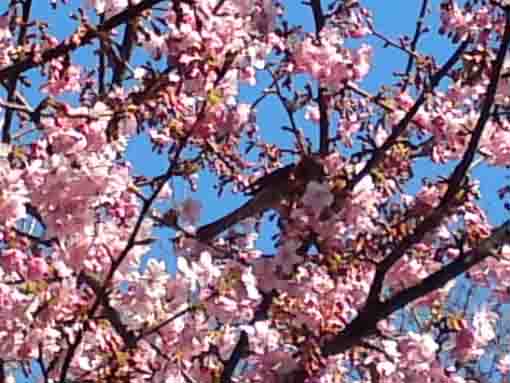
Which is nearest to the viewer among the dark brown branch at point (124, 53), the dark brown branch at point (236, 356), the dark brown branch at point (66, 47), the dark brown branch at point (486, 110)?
the dark brown branch at point (66, 47)

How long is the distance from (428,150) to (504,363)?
1.17 m

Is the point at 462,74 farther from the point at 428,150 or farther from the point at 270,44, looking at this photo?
the point at 270,44

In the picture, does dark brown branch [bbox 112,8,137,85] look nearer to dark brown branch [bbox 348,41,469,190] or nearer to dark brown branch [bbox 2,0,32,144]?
dark brown branch [bbox 2,0,32,144]

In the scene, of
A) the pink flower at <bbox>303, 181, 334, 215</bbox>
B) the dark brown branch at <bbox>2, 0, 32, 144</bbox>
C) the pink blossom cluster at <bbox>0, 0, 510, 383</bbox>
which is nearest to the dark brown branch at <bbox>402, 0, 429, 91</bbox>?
the pink blossom cluster at <bbox>0, 0, 510, 383</bbox>

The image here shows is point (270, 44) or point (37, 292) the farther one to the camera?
point (270, 44)

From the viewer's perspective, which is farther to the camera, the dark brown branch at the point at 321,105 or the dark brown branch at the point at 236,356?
the dark brown branch at the point at 321,105

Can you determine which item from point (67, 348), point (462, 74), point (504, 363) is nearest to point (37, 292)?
point (67, 348)

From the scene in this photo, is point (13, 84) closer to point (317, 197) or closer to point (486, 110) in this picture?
point (317, 197)

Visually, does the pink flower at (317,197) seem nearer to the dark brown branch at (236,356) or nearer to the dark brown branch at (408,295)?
the dark brown branch at (408,295)

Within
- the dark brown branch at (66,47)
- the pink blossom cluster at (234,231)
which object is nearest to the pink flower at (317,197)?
the pink blossom cluster at (234,231)

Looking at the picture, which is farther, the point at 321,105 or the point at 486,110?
the point at 321,105

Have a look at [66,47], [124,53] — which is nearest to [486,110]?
[66,47]

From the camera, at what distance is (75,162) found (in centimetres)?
331

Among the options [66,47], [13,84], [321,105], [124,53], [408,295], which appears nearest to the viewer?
[66,47]
